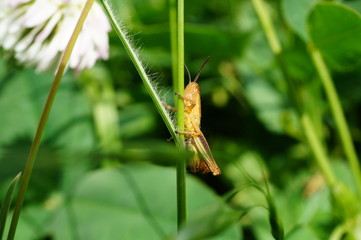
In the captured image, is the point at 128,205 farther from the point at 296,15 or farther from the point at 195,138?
the point at 296,15

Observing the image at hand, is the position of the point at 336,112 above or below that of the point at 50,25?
below

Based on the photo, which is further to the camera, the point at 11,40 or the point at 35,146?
the point at 11,40

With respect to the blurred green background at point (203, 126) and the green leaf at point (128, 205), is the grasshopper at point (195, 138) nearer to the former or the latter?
the blurred green background at point (203, 126)

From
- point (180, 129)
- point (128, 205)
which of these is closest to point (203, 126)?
point (128, 205)

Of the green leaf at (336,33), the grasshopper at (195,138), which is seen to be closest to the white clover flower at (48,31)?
the grasshopper at (195,138)

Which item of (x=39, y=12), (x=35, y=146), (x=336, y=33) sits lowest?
(x=35, y=146)

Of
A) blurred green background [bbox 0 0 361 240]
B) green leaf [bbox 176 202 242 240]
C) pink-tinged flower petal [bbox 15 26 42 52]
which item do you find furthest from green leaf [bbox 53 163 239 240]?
green leaf [bbox 176 202 242 240]
